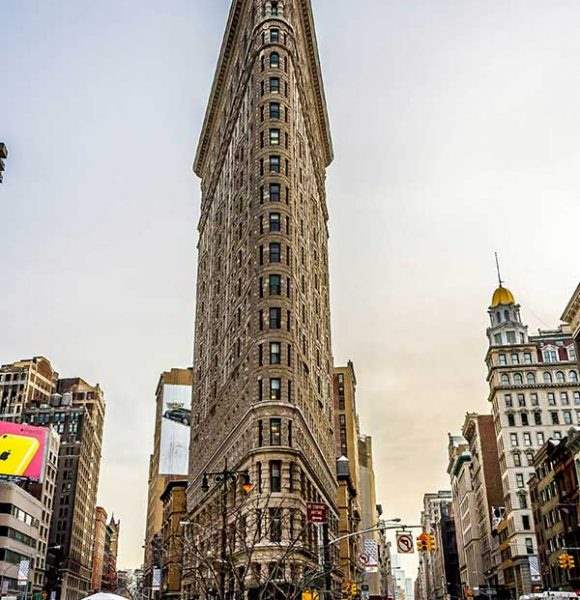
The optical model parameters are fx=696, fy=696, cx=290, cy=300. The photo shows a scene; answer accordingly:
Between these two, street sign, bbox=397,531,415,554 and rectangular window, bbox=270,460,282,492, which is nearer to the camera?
street sign, bbox=397,531,415,554

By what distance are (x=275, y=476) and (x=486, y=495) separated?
9231 centimetres

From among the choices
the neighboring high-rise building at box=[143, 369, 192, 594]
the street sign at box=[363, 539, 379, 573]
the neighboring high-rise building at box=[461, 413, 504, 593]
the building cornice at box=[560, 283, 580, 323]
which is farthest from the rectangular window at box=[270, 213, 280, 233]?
the neighboring high-rise building at box=[143, 369, 192, 594]

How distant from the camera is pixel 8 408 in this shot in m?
190

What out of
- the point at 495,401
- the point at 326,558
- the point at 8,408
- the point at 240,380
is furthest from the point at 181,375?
the point at 326,558

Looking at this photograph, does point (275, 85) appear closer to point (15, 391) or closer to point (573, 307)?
point (573, 307)

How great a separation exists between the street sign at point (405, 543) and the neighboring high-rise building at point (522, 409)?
7649 cm

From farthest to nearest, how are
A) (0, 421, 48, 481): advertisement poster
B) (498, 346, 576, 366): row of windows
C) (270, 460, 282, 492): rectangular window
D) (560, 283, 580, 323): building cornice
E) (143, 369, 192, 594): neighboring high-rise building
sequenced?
(143, 369, 192, 594): neighboring high-rise building
(498, 346, 576, 366): row of windows
(0, 421, 48, 481): advertisement poster
(560, 283, 580, 323): building cornice
(270, 460, 282, 492): rectangular window

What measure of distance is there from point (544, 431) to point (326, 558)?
91513 millimetres

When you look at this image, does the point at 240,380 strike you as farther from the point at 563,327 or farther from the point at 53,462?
the point at 563,327

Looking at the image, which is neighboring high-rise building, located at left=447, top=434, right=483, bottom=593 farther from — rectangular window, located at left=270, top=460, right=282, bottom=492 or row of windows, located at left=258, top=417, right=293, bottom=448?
rectangular window, located at left=270, top=460, right=282, bottom=492

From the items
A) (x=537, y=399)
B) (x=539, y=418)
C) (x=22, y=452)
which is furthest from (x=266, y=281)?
(x=537, y=399)

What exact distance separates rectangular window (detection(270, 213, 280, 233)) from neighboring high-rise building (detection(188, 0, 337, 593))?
0.11 metres

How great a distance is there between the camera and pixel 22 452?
335ft

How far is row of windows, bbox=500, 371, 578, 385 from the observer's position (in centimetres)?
12488
